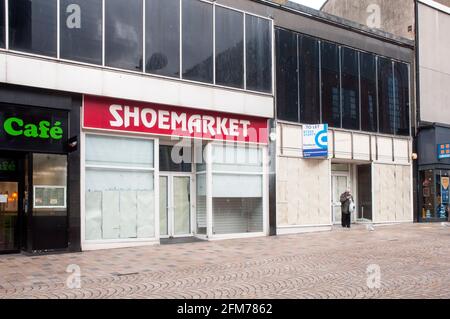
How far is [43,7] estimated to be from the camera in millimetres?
13156

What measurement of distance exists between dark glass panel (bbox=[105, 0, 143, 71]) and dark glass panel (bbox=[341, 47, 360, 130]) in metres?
9.31

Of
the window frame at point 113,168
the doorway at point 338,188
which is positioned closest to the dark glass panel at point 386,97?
the doorway at point 338,188

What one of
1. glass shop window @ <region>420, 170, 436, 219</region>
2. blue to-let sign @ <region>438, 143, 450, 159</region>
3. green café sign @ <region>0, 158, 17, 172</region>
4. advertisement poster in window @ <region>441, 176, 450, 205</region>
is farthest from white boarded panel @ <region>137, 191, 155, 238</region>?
advertisement poster in window @ <region>441, 176, 450, 205</region>

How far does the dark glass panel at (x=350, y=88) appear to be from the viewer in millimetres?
20672

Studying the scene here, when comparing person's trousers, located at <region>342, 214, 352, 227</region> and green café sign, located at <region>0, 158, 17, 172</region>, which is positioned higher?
green café sign, located at <region>0, 158, 17, 172</region>

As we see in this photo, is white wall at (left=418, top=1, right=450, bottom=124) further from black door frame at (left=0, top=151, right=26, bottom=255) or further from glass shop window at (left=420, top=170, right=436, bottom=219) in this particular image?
black door frame at (left=0, top=151, right=26, bottom=255)

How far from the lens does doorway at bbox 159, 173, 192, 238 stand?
16.5 meters

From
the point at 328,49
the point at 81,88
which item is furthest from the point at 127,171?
the point at 328,49

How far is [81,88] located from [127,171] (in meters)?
2.73

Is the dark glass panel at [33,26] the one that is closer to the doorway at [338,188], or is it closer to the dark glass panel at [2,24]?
the dark glass panel at [2,24]

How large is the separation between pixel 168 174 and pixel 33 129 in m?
4.93

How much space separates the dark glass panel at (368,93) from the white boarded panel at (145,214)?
1042 cm

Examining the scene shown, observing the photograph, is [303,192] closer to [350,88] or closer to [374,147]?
[374,147]
